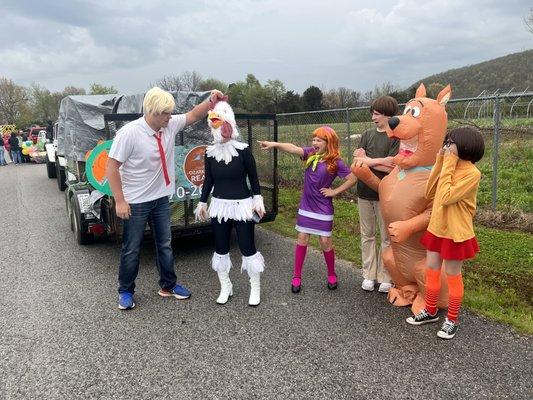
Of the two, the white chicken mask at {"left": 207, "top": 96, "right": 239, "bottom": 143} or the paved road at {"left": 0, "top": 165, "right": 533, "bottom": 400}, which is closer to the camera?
the paved road at {"left": 0, "top": 165, "right": 533, "bottom": 400}

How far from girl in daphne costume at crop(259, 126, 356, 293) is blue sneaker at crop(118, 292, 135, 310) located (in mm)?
1686

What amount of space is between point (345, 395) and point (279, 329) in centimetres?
94

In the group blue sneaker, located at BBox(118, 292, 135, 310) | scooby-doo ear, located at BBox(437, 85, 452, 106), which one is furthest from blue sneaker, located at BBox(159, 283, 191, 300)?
scooby-doo ear, located at BBox(437, 85, 452, 106)

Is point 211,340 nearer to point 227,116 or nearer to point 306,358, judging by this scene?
point 306,358

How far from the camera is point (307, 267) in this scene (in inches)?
190

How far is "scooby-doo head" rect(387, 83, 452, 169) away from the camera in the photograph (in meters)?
3.24

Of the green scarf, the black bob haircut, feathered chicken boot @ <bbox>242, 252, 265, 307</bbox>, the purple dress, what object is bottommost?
feathered chicken boot @ <bbox>242, 252, 265, 307</bbox>

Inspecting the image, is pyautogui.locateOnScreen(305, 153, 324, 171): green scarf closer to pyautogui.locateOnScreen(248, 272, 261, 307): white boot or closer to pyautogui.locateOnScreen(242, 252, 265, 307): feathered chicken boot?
pyautogui.locateOnScreen(242, 252, 265, 307): feathered chicken boot

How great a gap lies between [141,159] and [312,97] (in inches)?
1388

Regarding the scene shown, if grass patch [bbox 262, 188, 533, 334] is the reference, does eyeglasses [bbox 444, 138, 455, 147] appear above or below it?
above

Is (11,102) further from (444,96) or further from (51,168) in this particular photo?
(444,96)

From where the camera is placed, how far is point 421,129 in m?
3.26

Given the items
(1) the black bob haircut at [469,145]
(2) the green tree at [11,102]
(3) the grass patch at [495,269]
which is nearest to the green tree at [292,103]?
(3) the grass patch at [495,269]

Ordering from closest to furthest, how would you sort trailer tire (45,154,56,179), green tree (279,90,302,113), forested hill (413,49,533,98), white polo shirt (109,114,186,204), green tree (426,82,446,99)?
white polo shirt (109,114,186,204) < green tree (426,82,446,99) < trailer tire (45,154,56,179) < green tree (279,90,302,113) < forested hill (413,49,533,98)
